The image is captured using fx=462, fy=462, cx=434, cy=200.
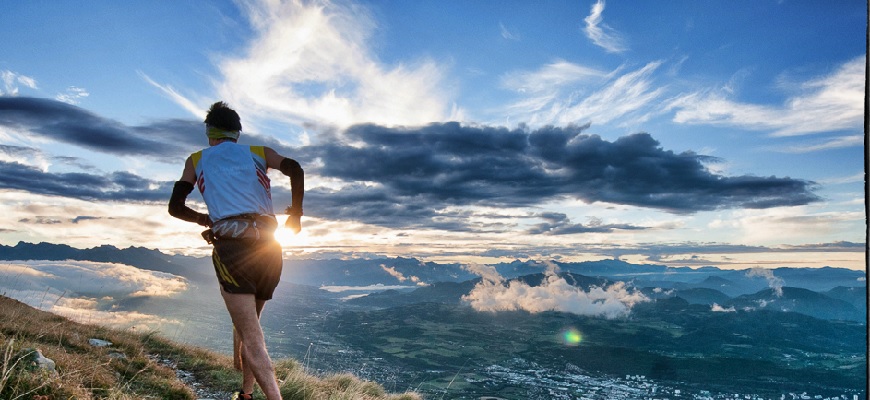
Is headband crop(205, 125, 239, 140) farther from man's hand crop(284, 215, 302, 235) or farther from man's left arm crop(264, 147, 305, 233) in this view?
man's hand crop(284, 215, 302, 235)

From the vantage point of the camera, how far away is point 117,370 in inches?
297

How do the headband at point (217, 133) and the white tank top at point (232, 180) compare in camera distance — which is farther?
the headband at point (217, 133)

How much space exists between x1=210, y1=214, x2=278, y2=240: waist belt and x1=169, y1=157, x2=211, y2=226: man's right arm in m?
0.41

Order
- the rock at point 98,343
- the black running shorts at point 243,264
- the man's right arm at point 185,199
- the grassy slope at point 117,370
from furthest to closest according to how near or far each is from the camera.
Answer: the rock at point 98,343 < the grassy slope at point 117,370 < the man's right arm at point 185,199 < the black running shorts at point 243,264

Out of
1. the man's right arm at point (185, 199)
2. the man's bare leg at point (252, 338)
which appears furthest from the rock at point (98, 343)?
the man's bare leg at point (252, 338)

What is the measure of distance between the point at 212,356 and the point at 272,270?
765 cm

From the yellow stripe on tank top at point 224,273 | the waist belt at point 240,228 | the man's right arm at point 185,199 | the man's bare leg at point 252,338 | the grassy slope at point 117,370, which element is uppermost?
the man's right arm at point 185,199

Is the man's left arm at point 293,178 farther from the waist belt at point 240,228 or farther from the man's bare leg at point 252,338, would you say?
the man's bare leg at point 252,338

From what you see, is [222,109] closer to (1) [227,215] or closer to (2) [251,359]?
(1) [227,215]

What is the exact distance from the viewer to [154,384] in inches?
273

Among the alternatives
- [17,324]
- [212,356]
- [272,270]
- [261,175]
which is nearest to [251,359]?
[272,270]

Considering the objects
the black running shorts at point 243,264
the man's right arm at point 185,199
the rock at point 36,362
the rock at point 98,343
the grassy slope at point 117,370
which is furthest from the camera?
the rock at point 98,343

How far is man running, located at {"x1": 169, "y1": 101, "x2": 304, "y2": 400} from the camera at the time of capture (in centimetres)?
440

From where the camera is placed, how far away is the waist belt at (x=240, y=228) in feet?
14.4
